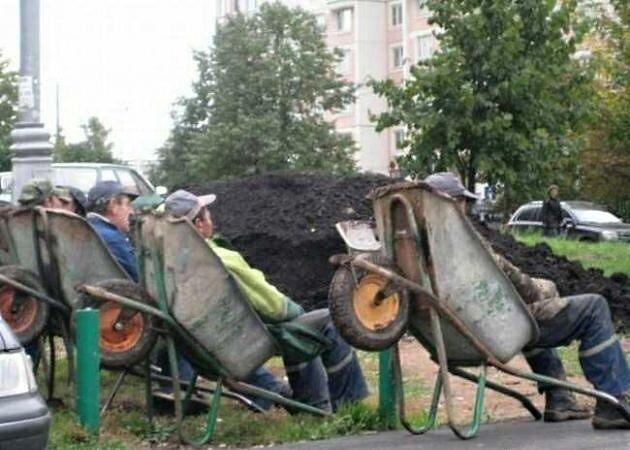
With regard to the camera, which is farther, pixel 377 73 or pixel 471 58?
pixel 377 73

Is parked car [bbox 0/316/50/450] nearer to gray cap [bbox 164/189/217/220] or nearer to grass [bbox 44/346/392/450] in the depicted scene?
grass [bbox 44/346/392/450]

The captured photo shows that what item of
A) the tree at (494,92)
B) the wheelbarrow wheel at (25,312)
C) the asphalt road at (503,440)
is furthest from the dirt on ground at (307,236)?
the tree at (494,92)

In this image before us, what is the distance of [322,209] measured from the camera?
548 inches

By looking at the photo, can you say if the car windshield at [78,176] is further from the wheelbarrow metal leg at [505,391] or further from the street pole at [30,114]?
the wheelbarrow metal leg at [505,391]

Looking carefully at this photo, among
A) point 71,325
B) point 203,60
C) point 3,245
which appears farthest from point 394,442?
point 203,60

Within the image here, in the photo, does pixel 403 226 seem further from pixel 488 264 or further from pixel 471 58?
pixel 471 58

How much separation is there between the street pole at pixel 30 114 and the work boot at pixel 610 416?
5.97 metres

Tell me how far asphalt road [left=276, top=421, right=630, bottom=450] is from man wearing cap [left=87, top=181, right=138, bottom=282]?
182 cm

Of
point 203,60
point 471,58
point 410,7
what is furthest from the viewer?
point 410,7

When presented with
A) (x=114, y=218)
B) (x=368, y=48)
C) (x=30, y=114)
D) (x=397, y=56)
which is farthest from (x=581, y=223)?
(x=368, y=48)

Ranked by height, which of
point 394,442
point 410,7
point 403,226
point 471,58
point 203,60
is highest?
point 410,7

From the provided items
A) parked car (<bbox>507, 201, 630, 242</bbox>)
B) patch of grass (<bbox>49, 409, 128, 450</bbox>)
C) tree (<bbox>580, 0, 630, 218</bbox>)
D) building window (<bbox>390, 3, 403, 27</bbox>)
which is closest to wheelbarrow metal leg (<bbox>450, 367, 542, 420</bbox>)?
patch of grass (<bbox>49, 409, 128, 450</bbox>)

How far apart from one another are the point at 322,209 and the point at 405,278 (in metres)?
6.62

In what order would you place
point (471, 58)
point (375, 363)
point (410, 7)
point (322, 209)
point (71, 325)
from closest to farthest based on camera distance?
point (71, 325) < point (375, 363) < point (322, 209) < point (471, 58) < point (410, 7)
